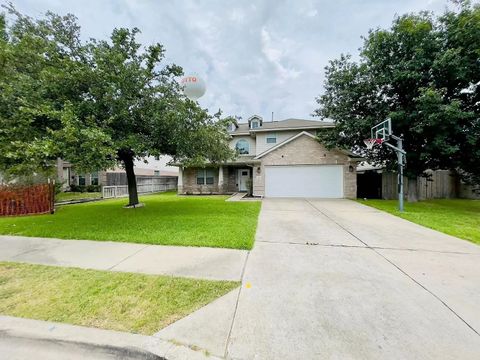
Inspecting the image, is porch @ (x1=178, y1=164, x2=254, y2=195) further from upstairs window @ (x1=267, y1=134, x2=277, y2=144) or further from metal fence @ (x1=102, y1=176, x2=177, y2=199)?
metal fence @ (x1=102, y1=176, x2=177, y2=199)

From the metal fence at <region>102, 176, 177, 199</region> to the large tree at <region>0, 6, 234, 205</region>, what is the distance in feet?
32.0

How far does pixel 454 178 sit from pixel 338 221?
14.4 meters

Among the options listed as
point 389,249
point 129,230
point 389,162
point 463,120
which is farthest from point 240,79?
point 389,249

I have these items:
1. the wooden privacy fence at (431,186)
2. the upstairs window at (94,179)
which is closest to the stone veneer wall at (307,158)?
the wooden privacy fence at (431,186)

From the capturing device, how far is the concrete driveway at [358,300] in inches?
80.4

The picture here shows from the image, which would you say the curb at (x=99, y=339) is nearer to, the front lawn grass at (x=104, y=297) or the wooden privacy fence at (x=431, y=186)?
the front lawn grass at (x=104, y=297)

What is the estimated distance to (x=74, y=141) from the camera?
536cm

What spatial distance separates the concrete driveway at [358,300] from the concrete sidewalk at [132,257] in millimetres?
519

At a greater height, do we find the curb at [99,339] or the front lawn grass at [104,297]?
the front lawn grass at [104,297]

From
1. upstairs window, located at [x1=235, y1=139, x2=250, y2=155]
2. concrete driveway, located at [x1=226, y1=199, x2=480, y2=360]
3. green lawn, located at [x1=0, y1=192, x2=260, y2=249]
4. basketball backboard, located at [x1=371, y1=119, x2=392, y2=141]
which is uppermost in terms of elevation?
upstairs window, located at [x1=235, y1=139, x2=250, y2=155]

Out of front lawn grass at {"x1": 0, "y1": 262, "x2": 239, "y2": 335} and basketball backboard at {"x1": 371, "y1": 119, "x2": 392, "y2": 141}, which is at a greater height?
basketball backboard at {"x1": 371, "y1": 119, "x2": 392, "y2": 141}

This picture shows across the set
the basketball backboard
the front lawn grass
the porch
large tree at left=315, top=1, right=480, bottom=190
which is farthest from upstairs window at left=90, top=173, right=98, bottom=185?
the basketball backboard

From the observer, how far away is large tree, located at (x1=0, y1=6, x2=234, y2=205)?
5.61 m

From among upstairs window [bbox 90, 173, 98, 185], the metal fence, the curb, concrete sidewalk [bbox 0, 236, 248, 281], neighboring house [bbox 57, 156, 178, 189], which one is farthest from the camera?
upstairs window [bbox 90, 173, 98, 185]
